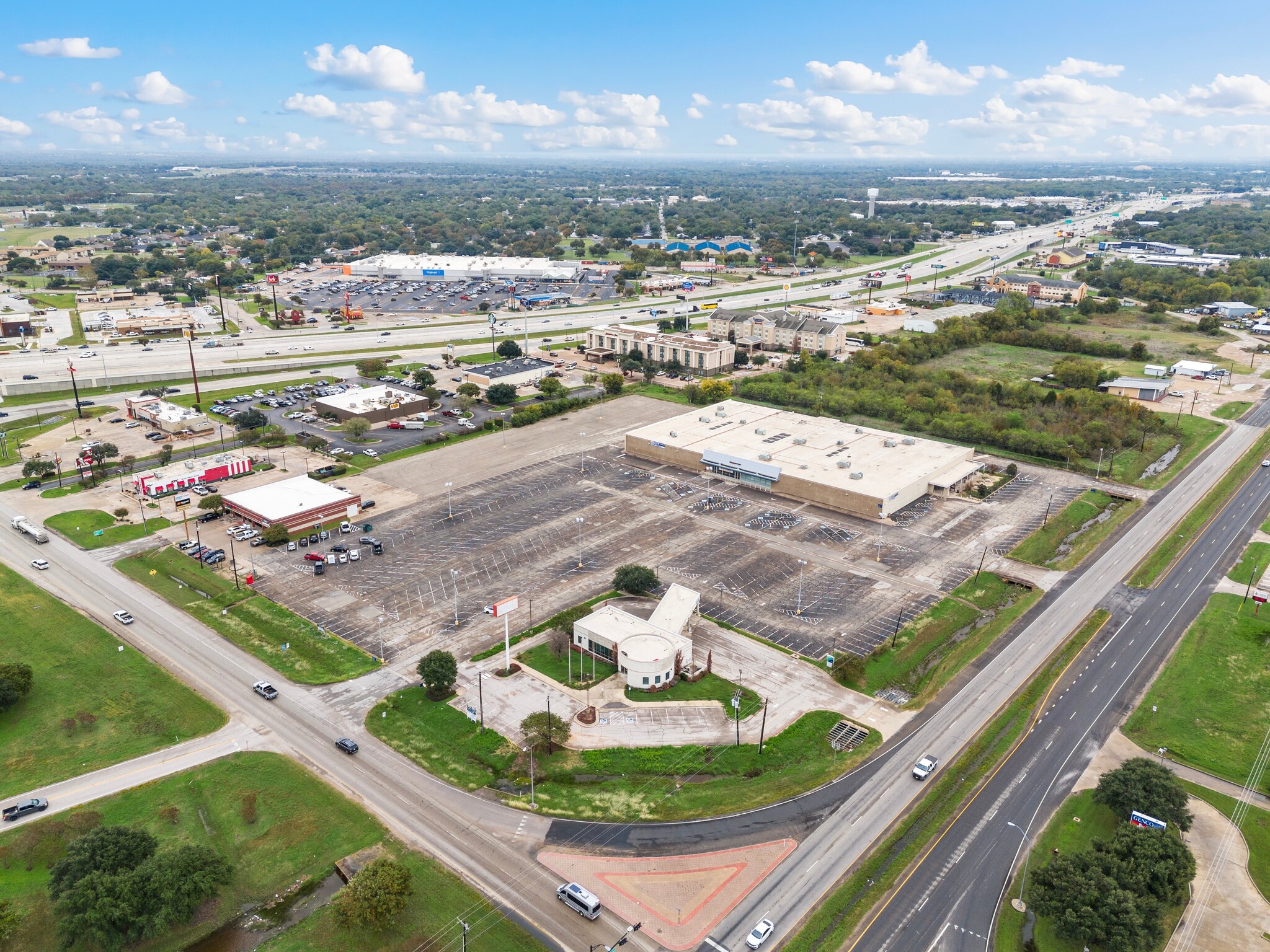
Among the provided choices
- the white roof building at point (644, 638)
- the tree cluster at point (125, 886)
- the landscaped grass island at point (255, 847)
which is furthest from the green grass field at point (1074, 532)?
the tree cluster at point (125, 886)

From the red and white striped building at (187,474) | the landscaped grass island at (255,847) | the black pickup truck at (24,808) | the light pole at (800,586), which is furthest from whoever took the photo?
the red and white striped building at (187,474)

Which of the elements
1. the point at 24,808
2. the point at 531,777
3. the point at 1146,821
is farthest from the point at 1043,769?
the point at 24,808

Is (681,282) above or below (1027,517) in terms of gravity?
above

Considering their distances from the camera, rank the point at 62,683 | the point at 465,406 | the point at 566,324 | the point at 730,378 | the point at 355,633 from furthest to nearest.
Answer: the point at 566,324 < the point at 730,378 < the point at 465,406 < the point at 355,633 < the point at 62,683

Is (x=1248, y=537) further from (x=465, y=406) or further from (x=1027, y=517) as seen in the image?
(x=465, y=406)

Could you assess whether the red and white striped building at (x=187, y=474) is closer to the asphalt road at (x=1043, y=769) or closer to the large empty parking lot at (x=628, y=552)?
the large empty parking lot at (x=628, y=552)

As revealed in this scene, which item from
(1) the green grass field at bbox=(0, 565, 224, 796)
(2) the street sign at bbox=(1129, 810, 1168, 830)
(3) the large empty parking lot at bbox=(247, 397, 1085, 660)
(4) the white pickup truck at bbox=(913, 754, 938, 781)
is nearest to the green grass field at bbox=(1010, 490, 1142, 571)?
(3) the large empty parking lot at bbox=(247, 397, 1085, 660)

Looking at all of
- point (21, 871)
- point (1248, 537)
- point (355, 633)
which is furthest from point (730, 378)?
point (21, 871)

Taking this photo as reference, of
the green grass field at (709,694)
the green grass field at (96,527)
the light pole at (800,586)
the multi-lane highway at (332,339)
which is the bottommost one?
the green grass field at (709,694)
